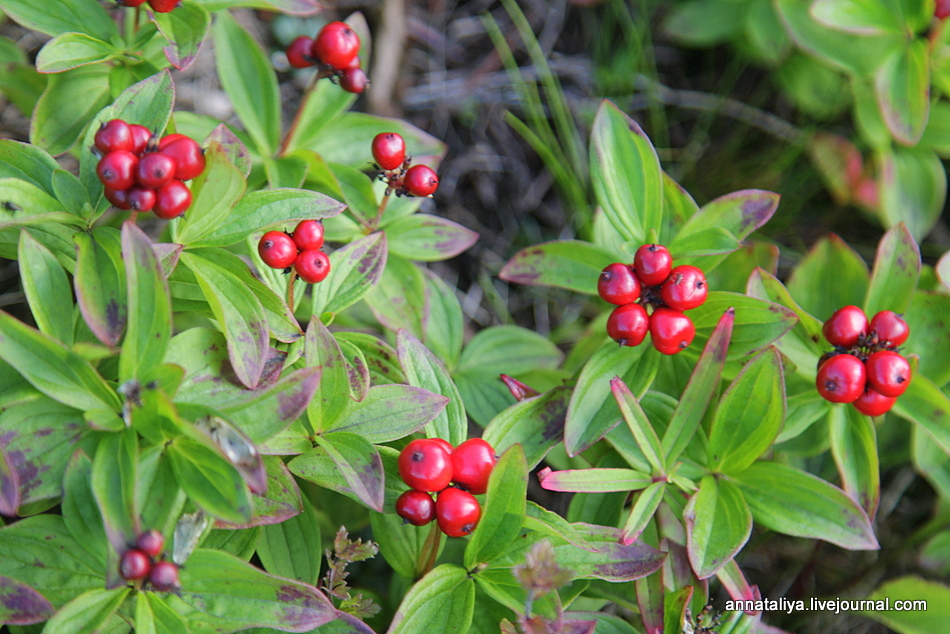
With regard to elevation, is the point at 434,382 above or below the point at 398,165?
below

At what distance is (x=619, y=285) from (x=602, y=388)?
40 centimetres

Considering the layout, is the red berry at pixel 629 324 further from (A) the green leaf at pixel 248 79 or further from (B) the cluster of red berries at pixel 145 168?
(A) the green leaf at pixel 248 79

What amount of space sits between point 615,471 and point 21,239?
2047 millimetres

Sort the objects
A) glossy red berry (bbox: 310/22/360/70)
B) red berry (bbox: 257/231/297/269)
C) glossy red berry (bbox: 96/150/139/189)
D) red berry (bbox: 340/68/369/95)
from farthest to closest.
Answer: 1. red berry (bbox: 340/68/369/95)
2. glossy red berry (bbox: 310/22/360/70)
3. red berry (bbox: 257/231/297/269)
4. glossy red berry (bbox: 96/150/139/189)

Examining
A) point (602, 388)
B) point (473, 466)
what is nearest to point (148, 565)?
point (473, 466)

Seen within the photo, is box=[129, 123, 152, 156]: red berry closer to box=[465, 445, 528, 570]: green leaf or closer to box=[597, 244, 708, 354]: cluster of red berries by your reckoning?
box=[465, 445, 528, 570]: green leaf

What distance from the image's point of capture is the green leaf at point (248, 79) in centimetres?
303

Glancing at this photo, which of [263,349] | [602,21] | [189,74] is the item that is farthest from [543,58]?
[263,349]

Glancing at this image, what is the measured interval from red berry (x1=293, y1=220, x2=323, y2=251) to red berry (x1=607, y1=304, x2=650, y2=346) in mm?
1068

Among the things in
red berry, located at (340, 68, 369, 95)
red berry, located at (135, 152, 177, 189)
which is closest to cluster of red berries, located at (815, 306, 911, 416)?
red berry, located at (340, 68, 369, 95)

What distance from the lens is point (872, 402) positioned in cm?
249

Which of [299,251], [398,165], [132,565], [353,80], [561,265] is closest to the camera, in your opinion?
[132,565]

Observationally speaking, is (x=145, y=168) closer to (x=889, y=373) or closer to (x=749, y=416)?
(x=749, y=416)

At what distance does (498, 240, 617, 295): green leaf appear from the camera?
2877mm
